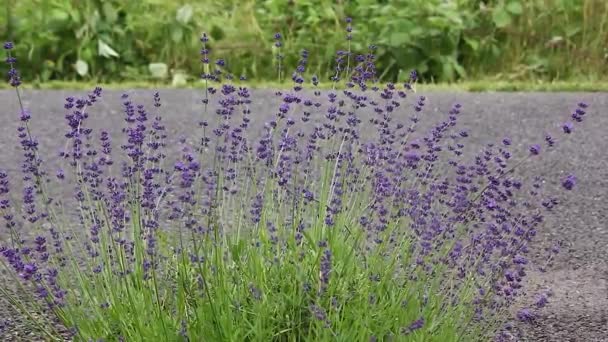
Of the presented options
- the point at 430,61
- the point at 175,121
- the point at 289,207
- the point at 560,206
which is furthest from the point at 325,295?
the point at 430,61

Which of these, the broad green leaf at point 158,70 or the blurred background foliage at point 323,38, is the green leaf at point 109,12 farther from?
the broad green leaf at point 158,70

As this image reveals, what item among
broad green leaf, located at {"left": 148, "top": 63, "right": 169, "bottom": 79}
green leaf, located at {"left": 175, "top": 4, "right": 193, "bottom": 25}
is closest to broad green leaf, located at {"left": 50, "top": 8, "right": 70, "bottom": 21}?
broad green leaf, located at {"left": 148, "top": 63, "right": 169, "bottom": 79}

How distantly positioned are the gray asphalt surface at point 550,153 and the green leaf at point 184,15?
3.72 ft

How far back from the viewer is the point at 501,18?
8266mm

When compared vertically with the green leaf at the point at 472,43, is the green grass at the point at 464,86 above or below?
below

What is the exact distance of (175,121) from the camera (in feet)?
21.3

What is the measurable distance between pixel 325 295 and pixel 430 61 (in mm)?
6199

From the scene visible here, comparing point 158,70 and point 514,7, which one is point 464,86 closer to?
point 514,7

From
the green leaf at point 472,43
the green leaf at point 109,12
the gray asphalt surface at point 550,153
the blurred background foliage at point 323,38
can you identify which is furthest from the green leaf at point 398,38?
the green leaf at point 109,12

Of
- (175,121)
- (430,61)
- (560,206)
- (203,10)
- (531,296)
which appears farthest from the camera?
(203,10)

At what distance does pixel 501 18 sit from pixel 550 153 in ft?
9.64

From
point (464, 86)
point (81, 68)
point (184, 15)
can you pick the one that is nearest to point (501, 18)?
point (464, 86)

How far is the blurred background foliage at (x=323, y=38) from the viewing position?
809 cm

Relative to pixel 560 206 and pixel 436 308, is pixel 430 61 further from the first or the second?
pixel 436 308
